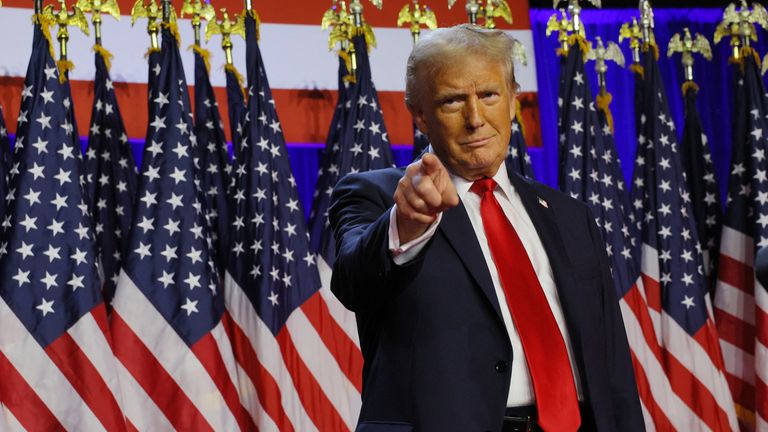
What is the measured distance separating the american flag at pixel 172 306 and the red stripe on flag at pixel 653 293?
6.35ft

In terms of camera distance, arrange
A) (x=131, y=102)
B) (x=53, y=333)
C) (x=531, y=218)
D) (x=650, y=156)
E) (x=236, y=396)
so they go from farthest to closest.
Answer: (x=650, y=156) → (x=131, y=102) → (x=236, y=396) → (x=53, y=333) → (x=531, y=218)

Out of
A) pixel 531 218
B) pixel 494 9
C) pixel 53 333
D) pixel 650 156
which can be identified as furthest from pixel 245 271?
pixel 531 218

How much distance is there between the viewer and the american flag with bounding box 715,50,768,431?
4797 millimetres

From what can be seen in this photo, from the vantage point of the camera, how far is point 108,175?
4254 millimetres

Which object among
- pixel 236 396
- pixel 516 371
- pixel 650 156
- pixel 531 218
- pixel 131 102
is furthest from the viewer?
pixel 650 156

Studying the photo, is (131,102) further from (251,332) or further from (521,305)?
(521,305)

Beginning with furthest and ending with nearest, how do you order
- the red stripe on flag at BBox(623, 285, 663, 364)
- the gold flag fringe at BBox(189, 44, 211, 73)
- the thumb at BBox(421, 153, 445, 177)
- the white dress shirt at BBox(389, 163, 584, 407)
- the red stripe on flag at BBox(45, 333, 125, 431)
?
the red stripe on flag at BBox(623, 285, 663, 364) < the gold flag fringe at BBox(189, 44, 211, 73) < the red stripe on flag at BBox(45, 333, 125, 431) < the white dress shirt at BBox(389, 163, 584, 407) < the thumb at BBox(421, 153, 445, 177)

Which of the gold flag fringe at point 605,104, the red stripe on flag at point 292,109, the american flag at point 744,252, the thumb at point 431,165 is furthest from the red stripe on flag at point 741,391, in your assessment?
the thumb at point 431,165

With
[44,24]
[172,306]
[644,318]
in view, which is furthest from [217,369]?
[644,318]

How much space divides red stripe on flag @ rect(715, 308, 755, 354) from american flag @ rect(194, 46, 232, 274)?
7.74ft

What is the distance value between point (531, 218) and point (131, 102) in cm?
296

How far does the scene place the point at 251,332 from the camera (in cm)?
422

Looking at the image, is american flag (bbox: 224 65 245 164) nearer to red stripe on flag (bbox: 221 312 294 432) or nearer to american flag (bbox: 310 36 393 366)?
american flag (bbox: 310 36 393 366)

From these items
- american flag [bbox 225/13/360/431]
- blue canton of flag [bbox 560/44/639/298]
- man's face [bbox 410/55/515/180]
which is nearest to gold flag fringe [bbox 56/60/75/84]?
american flag [bbox 225/13/360/431]
